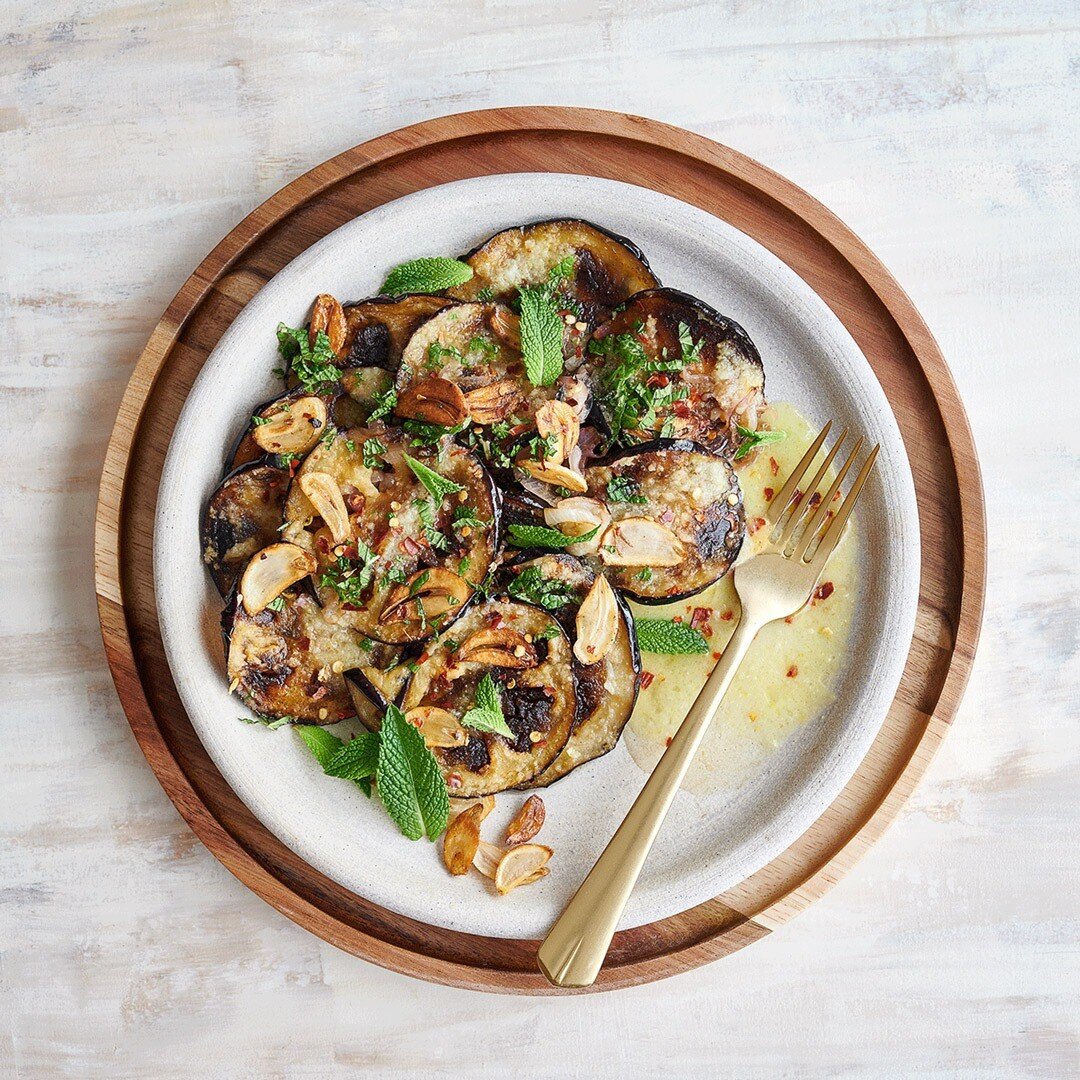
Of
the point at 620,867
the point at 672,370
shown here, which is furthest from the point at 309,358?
the point at 620,867

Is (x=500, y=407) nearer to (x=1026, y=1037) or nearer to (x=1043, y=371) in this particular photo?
(x=1043, y=371)

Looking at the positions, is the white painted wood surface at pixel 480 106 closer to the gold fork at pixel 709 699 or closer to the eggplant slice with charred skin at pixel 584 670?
the gold fork at pixel 709 699

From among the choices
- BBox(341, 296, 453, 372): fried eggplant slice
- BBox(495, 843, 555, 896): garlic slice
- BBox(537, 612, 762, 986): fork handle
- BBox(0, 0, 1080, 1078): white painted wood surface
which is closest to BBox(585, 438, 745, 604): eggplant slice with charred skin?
BBox(537, 612, 762, 986): fork handle

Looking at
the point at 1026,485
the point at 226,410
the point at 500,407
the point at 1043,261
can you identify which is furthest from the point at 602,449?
the point at 1043,261

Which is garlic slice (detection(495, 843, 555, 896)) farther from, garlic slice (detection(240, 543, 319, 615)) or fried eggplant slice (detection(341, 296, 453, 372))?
fried eggplant slice (detection(341, 296, 453, 372))

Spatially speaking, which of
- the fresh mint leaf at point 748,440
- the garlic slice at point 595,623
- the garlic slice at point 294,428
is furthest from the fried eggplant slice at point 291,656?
the fresh mint leaf at point 748,440

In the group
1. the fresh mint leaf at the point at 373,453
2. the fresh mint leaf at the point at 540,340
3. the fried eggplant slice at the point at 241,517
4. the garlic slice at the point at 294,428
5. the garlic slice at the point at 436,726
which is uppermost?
the fresh mint leaf at the point at 540,340

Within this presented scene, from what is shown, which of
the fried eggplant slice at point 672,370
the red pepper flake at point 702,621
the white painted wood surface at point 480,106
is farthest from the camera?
the white painted wood surface at point 480,106
